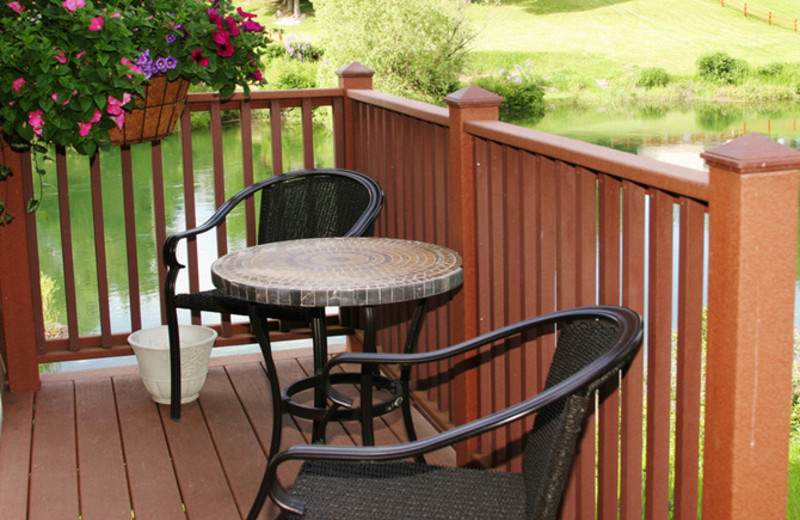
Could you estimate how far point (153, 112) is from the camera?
123 inches

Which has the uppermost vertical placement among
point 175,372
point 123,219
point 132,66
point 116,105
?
point 132,66

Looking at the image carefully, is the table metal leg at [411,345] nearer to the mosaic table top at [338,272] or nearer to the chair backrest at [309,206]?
the mosaic table top at [338,272]

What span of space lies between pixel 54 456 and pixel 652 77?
2588 centimetres

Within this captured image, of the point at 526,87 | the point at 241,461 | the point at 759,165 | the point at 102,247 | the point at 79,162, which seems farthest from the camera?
the point at 526,87

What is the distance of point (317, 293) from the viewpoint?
2.22 meters

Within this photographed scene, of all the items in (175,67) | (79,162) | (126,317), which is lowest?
(126,317)

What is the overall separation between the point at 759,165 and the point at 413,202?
188 cm

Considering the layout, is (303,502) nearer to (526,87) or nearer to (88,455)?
(88,455)

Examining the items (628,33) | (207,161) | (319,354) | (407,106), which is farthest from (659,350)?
(628,33)

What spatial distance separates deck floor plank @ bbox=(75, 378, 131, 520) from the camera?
104 inches

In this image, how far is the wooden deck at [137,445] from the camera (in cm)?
265

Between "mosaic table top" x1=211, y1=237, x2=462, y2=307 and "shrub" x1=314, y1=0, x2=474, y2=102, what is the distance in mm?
18164

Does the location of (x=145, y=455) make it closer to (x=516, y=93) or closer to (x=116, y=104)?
(x=116, y=104)

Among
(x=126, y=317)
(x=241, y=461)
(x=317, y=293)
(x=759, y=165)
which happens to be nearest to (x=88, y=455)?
(x=241, y=461)
